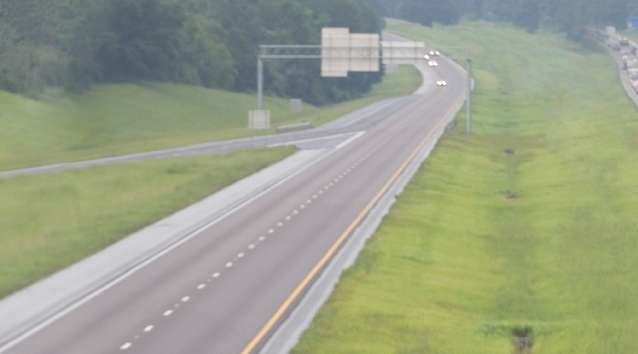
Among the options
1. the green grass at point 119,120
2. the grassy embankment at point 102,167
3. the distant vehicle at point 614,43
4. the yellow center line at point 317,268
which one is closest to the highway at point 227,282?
the yellow center line at point 317,268

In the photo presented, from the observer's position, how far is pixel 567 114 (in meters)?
93.6

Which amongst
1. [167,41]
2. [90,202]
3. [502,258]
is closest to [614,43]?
[167,41]

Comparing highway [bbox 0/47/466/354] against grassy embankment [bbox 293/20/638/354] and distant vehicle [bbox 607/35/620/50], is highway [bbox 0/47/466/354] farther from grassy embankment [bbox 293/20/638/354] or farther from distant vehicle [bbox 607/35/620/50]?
distant vehicle [bbox 607/35/620/50]

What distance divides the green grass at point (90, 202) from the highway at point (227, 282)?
2936 mm

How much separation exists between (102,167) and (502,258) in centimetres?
2795

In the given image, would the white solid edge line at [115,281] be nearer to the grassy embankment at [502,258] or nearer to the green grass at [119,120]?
the grassy embankment at [502,258]

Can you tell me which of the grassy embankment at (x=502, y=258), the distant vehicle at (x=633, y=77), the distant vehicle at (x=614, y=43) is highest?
the distant vehicle at (x=614, y=43)

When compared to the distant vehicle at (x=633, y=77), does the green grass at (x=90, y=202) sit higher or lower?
lower

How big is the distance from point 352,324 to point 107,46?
7778 cm

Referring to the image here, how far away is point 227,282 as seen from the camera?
27359mm

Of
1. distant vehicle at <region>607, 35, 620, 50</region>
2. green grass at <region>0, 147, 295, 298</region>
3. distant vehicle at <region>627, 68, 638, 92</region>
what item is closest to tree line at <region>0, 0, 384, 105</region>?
green grass at <region>0, 147, 295, 298</region>

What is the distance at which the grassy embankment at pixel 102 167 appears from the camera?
33969 millimetres

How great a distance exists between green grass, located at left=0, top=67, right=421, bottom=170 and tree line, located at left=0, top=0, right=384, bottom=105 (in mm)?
2596

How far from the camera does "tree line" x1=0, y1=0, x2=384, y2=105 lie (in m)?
86.6
